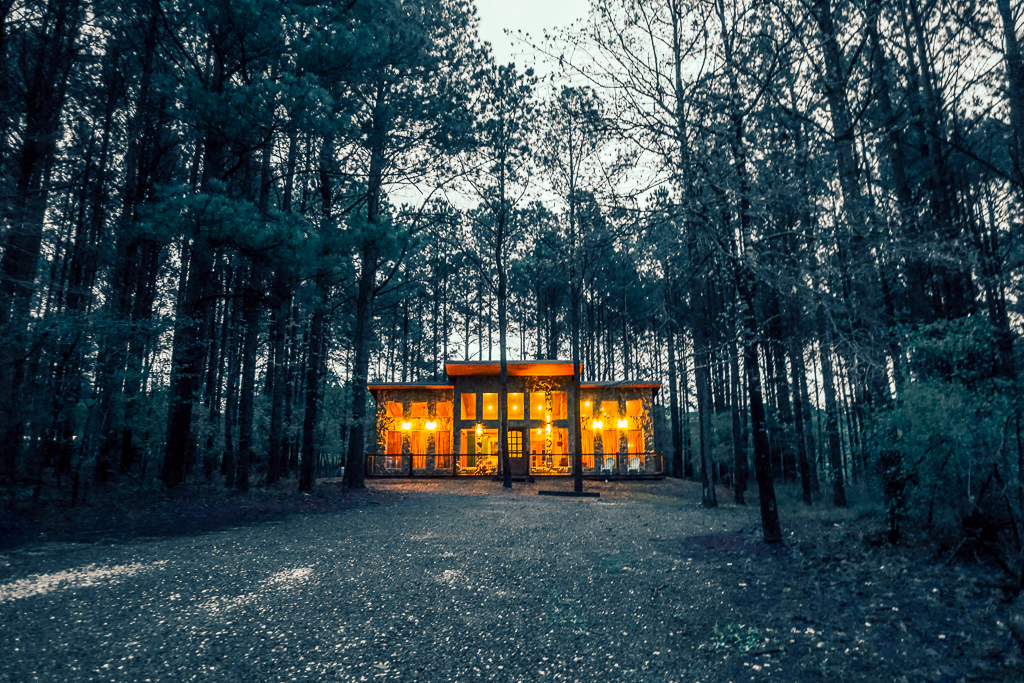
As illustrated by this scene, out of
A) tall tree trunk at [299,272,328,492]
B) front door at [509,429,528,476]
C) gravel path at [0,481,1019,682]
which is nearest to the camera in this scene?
gravel path at [0,481,1019,682]

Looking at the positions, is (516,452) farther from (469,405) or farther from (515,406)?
(469,405)

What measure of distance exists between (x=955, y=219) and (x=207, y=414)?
15.4 metres

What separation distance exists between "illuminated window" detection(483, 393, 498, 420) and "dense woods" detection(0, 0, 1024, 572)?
7.61 meters

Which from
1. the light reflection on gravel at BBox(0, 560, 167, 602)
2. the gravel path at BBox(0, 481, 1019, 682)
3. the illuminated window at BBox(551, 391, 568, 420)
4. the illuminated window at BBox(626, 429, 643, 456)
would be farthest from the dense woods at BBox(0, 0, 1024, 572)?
the illuminated window at BBox(551, 391, 568, 420)

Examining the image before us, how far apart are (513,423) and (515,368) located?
2738 millimetres

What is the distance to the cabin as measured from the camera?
23766 millimetres

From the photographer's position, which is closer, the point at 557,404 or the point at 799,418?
the point at 799,418

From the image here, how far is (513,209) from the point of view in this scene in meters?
18.6

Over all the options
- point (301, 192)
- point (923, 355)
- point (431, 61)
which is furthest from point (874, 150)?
point (301, 192)

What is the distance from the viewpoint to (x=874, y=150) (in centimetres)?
1075

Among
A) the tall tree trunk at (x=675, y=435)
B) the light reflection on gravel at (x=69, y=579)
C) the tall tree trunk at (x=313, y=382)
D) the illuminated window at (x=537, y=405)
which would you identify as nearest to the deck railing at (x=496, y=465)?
the illuminated window at (x=537, y=405)

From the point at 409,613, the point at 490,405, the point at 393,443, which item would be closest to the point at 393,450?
the point at 393,443

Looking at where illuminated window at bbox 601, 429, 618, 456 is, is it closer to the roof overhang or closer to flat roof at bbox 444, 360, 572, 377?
the roof overhang

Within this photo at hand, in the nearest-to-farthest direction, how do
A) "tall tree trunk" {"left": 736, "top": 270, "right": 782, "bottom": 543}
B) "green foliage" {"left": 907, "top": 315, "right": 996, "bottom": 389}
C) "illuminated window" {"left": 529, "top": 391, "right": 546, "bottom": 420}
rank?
1. "green foliage" {"left": 907, "top": 315, "right": 996, "bottom": 389}
2. "tall tree trunk" {"left": 736, "top": 270, "right": 782, "bottom": 543}
3. "illuminated window" {"left": 529, "top": 391, "right": 546, "bottom": 420}
